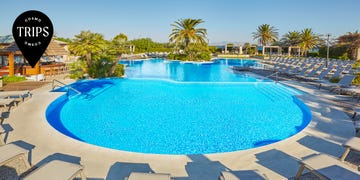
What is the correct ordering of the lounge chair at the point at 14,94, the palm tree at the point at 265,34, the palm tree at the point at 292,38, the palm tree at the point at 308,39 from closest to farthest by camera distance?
the lounge chair at the point at 14,94 < the palm tree at the point at 308,39 < the palm tree at the point at 292,38 < the palm tree at the point at 265,34

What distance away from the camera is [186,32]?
32.3 meters

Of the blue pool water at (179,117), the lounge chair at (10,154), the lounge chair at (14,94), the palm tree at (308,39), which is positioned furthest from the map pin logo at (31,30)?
the palm tree at (308,39)

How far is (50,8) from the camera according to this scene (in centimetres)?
2202

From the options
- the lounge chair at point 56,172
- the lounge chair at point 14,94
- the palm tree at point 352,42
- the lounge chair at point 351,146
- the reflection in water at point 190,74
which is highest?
the palm tree at point 352,42

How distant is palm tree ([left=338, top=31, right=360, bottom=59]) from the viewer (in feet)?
102

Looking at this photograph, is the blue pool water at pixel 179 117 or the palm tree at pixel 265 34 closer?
the blue pool water at pixel 179 117

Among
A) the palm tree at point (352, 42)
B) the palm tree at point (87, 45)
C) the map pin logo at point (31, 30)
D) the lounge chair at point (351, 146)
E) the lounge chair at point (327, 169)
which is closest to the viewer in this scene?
the lounge chair at point (327, 169)

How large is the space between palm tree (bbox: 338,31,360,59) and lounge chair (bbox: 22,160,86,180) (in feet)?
122

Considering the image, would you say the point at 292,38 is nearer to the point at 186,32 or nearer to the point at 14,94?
the point at 186,32

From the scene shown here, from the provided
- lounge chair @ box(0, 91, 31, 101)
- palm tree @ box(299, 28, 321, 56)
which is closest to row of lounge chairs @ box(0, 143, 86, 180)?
lounge chair @ box(0, 91, 31, 101)

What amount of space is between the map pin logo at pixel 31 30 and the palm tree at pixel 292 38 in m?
46.0

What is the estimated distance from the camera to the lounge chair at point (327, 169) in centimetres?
335

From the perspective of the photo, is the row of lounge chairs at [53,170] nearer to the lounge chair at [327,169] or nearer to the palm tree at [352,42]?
the lounge chair at [327,169]

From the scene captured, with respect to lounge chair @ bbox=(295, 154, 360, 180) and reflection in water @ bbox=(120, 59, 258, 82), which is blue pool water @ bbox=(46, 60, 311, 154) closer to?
lounge chair @ bbox=(295, 154, 360, 180)
